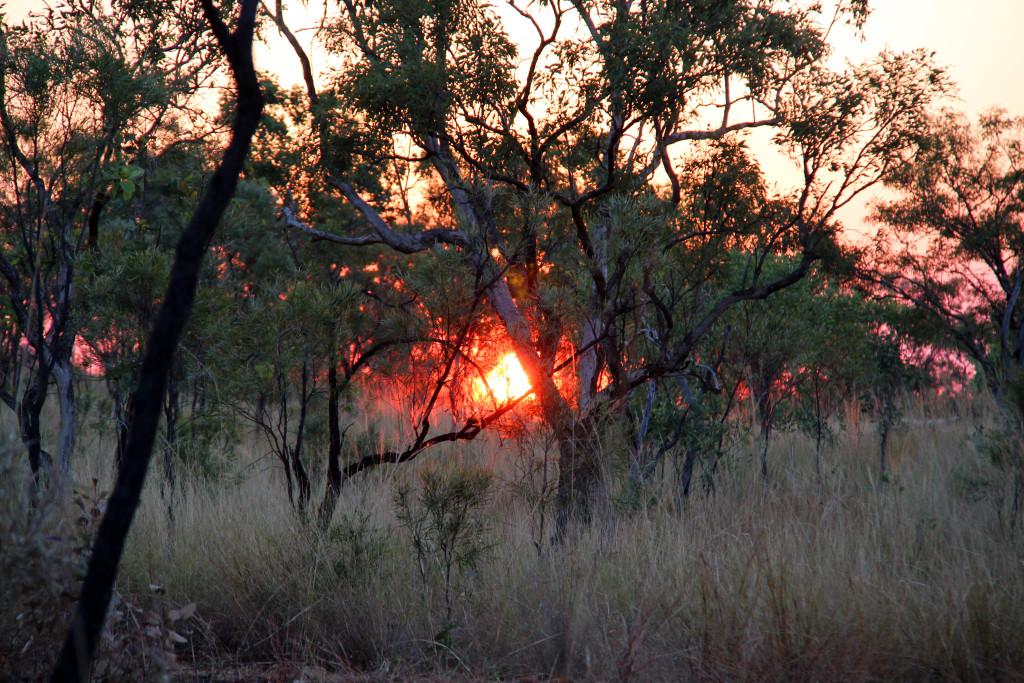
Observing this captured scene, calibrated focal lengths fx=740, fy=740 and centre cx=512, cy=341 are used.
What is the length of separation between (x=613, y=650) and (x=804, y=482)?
5.06 m

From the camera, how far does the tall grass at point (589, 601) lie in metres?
3.54

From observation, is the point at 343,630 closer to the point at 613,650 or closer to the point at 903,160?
the point at 613,650

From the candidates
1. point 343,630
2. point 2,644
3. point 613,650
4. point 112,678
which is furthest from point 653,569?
point 2,644

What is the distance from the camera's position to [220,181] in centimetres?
207

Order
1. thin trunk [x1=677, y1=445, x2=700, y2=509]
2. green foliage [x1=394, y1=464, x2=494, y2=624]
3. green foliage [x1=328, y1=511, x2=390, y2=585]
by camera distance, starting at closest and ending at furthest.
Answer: green foliage [x1=328, y1=511, x2=390, y2=585]
green foliage [x1=394, y1=464, x2=494, y2=624]
thin trunk [x1=677, y1=445, x2=700, y2=509]

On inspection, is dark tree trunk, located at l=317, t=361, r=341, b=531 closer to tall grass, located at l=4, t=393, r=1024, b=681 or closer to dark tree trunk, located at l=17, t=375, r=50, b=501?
tall grass, located at l=4, t=393, r=1024, b=681

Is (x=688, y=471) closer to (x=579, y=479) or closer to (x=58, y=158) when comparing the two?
(x=579, y=479)

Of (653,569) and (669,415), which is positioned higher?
(669,415)

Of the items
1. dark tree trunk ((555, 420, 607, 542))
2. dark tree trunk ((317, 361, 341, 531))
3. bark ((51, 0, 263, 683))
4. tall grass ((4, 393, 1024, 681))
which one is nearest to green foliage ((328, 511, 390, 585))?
tall grass ((4, 393, 1024, 681))

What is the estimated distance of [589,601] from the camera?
4.11 meters

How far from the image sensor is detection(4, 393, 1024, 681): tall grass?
3.54m

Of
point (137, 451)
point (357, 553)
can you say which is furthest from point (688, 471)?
point (137, 451)

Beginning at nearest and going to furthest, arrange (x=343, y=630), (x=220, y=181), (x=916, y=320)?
(x=220, y=181), (x=343, y=630), (x=916, y=320)

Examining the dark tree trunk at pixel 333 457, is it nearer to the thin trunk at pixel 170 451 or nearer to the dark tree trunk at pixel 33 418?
the thin trunk at pixel 170 451
